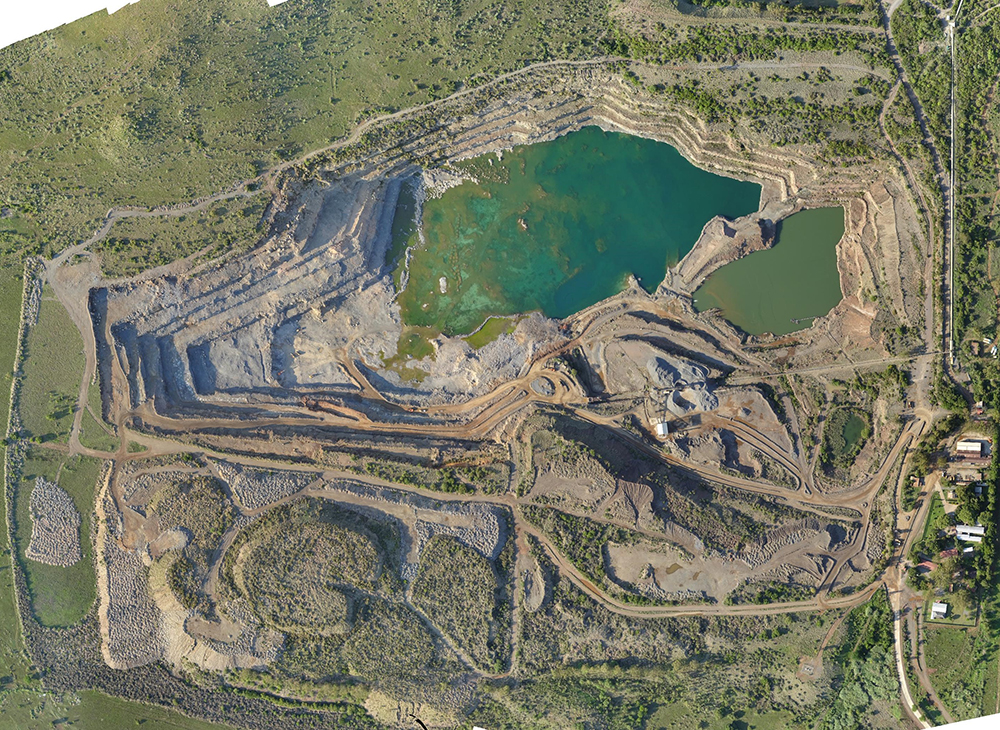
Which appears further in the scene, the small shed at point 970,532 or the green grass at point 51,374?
the green grass at point 51,374

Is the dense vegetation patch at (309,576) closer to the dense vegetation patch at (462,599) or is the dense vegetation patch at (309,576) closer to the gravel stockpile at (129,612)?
the dense vegetation patch at (462,599)

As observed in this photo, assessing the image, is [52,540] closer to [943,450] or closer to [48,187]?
[48,187]

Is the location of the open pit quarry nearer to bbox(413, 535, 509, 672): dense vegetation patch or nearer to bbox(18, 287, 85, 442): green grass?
bbox(413, 535, 509, 672): dense vegetation patch

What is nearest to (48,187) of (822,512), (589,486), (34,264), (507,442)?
(34,264)

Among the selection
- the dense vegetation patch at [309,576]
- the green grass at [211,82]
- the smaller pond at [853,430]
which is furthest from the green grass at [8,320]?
the smaller pond at [853,430]

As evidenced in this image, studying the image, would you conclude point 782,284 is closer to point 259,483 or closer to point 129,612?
point 259,483

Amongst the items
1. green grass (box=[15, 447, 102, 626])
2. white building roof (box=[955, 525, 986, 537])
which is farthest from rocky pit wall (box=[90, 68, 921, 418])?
white building roof (box=[955, 525, 986, 537])

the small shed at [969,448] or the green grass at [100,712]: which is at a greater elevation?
the small shed at [969,448]
